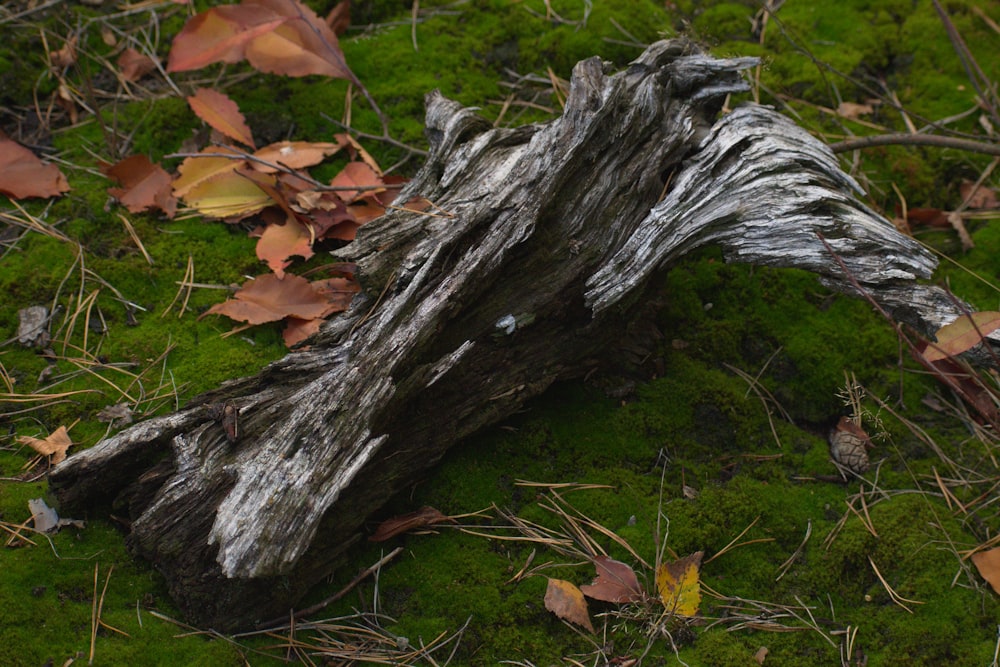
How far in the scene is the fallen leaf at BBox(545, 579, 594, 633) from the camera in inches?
91.7

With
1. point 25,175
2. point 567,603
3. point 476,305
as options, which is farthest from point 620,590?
point 25,175

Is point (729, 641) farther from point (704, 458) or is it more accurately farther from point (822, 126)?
point (822, 126)

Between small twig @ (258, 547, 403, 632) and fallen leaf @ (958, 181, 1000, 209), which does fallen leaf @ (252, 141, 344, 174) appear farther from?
fallen leaf @ (958, 181, 1000, 209)

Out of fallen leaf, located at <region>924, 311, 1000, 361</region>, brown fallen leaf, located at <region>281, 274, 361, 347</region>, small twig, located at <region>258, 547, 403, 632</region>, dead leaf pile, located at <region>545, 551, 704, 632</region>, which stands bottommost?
dead leaf pile, located at <region>545, 551, 704, 632</region>

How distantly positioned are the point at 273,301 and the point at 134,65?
1.81m

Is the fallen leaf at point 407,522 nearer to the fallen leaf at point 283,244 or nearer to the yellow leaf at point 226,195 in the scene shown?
the fallen leaf at point 283,244

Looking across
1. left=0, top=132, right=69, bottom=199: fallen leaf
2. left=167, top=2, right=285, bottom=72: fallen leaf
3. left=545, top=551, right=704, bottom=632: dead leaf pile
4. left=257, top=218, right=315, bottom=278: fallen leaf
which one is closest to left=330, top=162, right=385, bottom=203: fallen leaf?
left=257, top=218, right=315, bottom=278: fallen leaf

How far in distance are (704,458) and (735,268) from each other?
2.98 ft

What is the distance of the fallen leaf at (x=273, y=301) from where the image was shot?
2895 millimetres

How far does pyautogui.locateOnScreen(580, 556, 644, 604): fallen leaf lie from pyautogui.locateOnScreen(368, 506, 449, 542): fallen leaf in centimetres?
54

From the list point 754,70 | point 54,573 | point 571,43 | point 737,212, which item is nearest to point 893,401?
point 737,212

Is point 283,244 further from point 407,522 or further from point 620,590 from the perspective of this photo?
point 620,590

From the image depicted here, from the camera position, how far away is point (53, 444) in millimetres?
2594

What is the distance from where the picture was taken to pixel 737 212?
2596mm
